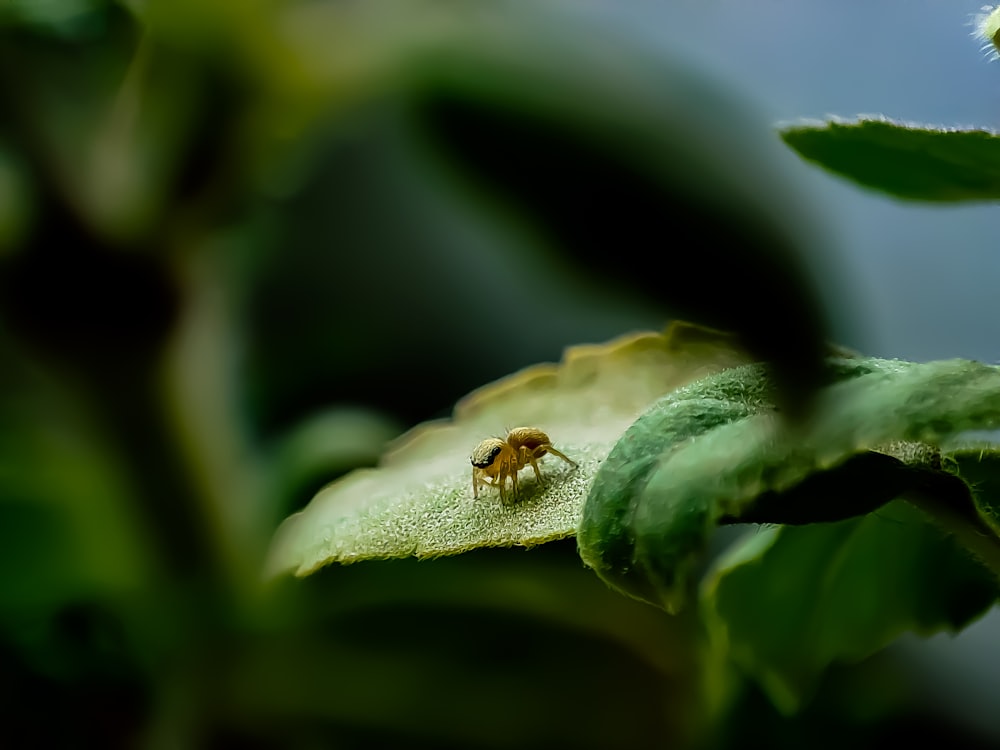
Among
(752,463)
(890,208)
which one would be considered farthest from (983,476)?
(890,208)

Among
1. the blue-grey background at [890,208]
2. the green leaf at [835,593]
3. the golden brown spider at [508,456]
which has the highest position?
the blue-grey background at [890,208]

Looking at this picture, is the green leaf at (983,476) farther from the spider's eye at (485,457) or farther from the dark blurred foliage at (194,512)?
the dark blurred foliage at (194,512)

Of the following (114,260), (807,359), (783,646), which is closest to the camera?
(807,359)

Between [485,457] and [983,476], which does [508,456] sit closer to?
[485,457]

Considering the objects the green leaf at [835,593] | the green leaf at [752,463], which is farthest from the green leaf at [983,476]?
the green leaf at [835,593]

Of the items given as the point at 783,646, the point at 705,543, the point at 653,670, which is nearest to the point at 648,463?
the point at 705,543

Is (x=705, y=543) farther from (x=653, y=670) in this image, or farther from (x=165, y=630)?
(x=165, y=630)
